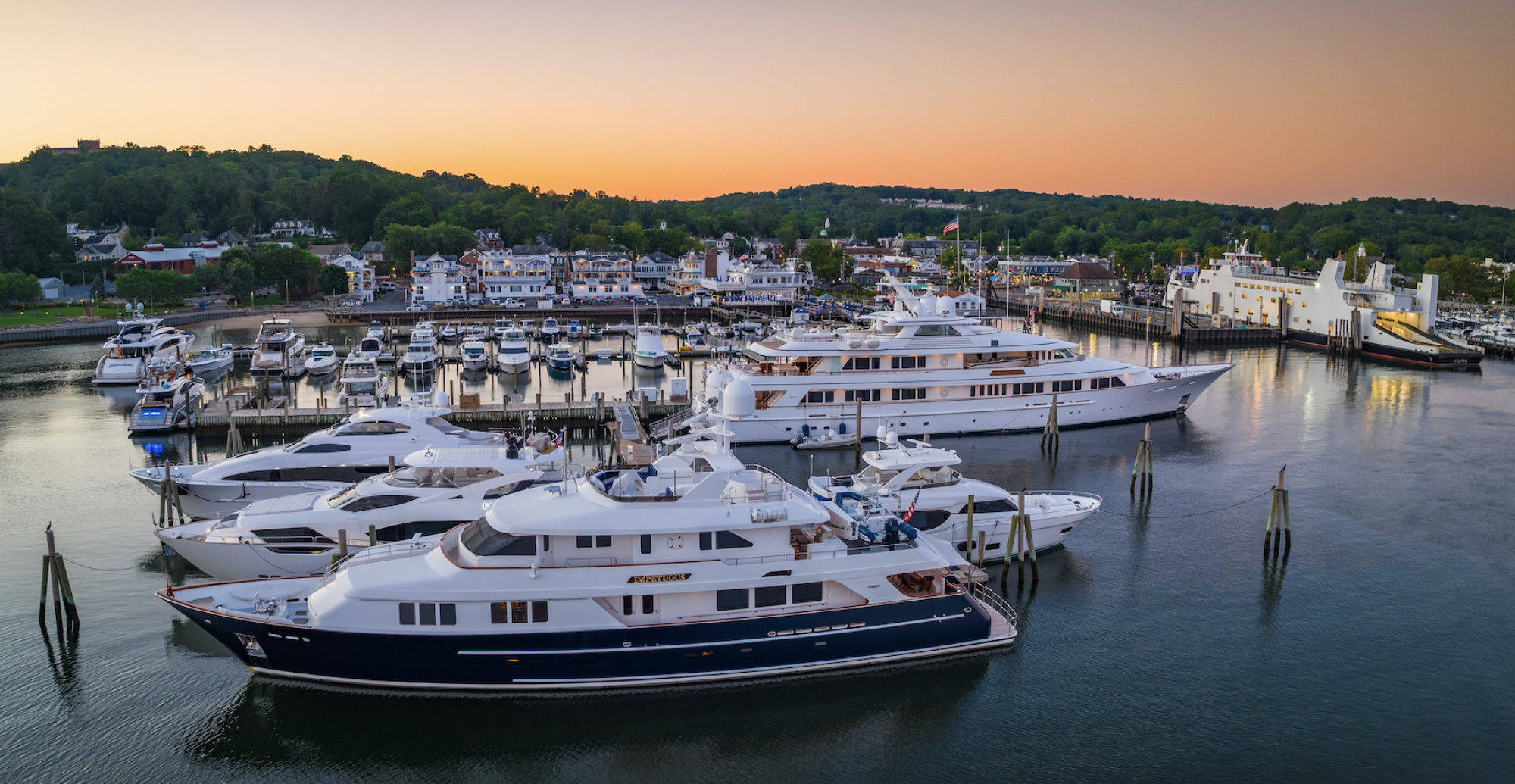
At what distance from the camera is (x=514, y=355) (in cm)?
5484

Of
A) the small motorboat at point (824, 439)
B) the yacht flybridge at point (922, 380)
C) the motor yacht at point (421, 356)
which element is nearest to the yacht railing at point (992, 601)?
the small motorboat at point (824, 439)

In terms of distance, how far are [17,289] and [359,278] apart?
90.2 ft

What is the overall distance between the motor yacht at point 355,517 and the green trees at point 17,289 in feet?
240

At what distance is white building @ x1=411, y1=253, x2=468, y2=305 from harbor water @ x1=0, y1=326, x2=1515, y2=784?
62.4 meters

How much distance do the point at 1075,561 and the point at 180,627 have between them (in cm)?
1923

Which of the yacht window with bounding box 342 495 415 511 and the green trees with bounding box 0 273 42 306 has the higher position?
the green trees with bounding box 0 273 42 306

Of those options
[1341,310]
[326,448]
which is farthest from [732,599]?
[1341,310]

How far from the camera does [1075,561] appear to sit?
923 inches

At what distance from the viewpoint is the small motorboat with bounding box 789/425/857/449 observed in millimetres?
35312

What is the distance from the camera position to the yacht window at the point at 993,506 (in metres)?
22.3

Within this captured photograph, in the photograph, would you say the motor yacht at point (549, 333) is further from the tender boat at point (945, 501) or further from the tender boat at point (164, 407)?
the tender boat at point (945, 501)

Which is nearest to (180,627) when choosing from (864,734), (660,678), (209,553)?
(209,553)

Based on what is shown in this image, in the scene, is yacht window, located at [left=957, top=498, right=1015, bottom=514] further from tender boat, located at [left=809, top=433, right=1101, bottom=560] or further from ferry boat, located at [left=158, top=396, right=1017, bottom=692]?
ferry boat, located at [left=158, top=396, right=1017, bottom=692]

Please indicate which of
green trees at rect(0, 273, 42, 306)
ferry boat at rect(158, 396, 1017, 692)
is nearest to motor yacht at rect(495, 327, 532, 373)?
ferry boat at rect(158, 396, 1017, 692)
